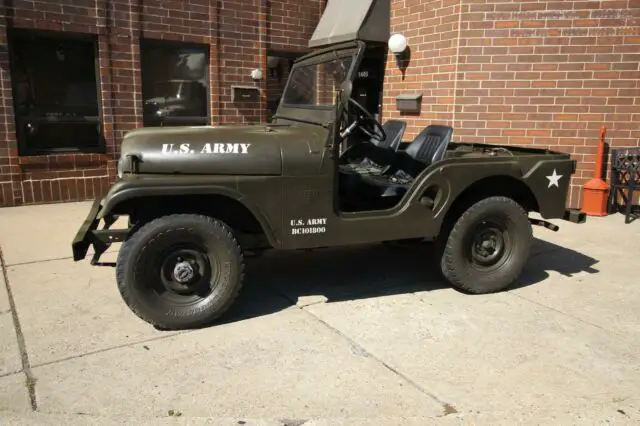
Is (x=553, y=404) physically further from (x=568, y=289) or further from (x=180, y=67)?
(x=180, y=67)

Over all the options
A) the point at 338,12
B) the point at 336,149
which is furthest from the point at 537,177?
the point at 338,12

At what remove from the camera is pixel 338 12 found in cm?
868

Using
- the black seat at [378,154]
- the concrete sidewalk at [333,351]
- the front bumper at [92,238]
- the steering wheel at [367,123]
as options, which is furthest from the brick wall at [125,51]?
the steering wheel at [367,123]

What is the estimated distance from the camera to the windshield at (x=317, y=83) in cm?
420

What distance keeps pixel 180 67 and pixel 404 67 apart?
3.60 metres

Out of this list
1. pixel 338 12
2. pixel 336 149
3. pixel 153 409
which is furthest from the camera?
pixel 338 12

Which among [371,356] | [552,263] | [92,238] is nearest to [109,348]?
[92,238]

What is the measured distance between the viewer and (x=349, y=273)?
4902 mm

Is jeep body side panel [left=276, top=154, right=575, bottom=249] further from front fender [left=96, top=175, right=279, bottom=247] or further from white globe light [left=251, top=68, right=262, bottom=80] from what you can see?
white globe light [left=251, top=68, right=262, bottom=80]

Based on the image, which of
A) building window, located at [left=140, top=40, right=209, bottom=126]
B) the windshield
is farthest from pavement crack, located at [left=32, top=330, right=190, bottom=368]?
building window, located at [left=140, top=40, right=209, bottom=126]

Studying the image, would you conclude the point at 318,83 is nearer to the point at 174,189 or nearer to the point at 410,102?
the point at 174,189

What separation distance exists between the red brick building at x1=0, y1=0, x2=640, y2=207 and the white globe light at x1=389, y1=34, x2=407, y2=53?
17cm

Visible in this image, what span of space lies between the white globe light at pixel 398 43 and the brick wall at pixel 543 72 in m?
0.55

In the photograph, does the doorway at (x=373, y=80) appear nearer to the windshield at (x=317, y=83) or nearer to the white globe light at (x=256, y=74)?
the white globe light at (x=256, y=74)
